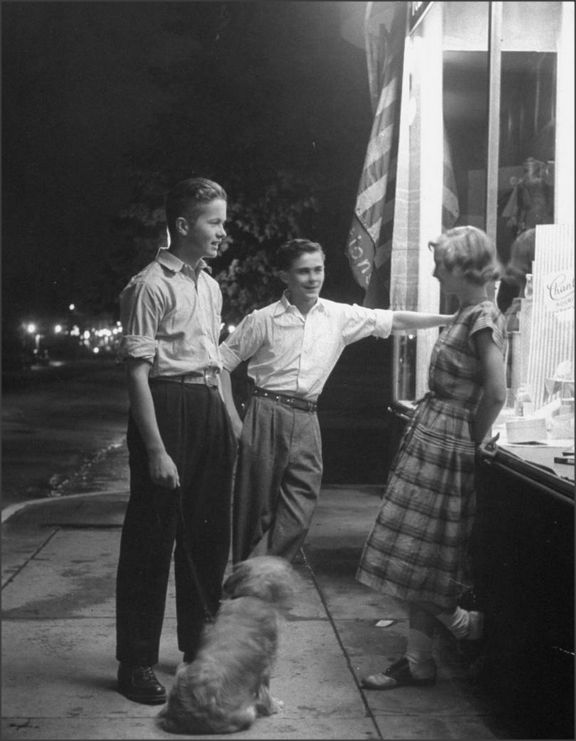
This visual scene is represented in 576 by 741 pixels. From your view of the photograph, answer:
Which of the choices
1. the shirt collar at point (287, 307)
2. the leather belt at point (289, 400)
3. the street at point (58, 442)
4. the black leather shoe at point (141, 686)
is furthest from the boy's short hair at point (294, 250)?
the street at point (58, 442)

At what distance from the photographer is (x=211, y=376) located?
4.00 meters

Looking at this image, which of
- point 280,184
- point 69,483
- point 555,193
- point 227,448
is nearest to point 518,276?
point 555,193

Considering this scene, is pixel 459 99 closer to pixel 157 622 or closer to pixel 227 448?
pixel 227 448

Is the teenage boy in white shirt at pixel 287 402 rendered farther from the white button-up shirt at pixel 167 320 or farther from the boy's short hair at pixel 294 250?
the white button-up shirt at pixel 167 320

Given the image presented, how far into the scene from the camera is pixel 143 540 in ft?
13.1

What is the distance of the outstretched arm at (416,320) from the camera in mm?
4293

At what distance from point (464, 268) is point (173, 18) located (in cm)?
167

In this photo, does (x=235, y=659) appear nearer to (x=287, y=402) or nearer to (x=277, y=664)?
(x=277, y=664)

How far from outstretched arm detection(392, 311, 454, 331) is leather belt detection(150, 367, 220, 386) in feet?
3.13

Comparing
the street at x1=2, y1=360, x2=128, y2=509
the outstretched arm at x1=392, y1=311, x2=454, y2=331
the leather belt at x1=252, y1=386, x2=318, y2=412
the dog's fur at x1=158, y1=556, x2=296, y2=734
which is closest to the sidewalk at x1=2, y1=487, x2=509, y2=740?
the dog's fur at x1=158, y1=556, x2=296, y2=734

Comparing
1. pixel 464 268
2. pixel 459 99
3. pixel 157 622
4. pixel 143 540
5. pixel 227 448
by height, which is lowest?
→ pixel 157 622

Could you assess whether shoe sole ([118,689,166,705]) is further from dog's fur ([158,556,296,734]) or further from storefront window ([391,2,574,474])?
storefront window ([391,2,574,474])

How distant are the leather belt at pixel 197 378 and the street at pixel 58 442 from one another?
6065 mm

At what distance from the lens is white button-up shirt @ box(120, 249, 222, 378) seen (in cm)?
384
